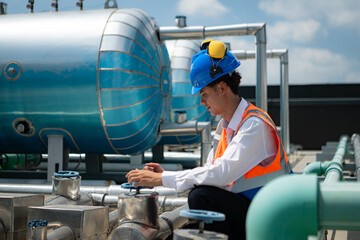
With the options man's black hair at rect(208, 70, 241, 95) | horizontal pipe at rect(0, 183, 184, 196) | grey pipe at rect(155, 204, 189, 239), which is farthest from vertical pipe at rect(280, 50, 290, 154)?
man's black hair at rect(208, 70, 241, 95)

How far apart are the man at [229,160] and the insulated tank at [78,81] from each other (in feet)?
10.8

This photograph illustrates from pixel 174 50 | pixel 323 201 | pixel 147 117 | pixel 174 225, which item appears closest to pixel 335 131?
pixel 174 50

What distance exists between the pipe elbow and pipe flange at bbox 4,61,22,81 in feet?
16.7

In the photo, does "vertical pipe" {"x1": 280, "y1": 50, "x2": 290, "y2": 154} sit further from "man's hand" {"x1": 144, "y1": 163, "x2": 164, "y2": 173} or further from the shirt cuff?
the shirt cuff

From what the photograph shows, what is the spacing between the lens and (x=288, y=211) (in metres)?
0.99

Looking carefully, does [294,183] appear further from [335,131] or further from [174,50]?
[335,131]

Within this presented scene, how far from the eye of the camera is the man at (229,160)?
6.34ft

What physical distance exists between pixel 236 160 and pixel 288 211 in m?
0.93

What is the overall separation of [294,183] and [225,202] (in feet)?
3.17

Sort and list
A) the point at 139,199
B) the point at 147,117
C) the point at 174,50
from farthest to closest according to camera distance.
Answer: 1. the point at 174,50
2. the point at 147,117
3. the point at 139,199

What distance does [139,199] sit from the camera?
217 centimetres

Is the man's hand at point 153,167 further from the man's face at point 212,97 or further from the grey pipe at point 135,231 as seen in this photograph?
the man's face at point 212,97

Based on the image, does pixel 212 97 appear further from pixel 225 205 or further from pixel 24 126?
pixel 24 126

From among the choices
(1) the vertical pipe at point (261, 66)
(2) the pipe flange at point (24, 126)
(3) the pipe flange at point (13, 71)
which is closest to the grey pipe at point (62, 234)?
(2) the pipe flange at point (24, 126)
